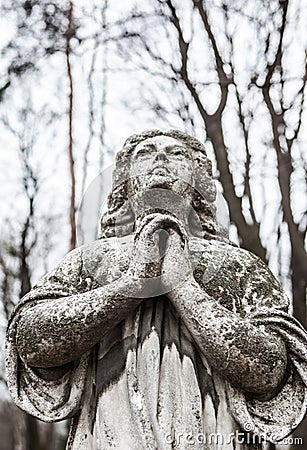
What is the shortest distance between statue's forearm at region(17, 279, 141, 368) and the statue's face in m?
0.59

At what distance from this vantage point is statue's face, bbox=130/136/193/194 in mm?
3484

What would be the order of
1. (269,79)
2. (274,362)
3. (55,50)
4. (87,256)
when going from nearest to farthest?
(274,362)
(87,256)
(269,79)
(55,50)

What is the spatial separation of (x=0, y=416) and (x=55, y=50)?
695 inches

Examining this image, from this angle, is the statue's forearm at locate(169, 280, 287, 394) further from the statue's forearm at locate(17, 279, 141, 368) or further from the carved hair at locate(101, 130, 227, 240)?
the carved hair at locate(101, 130, 227, 240)

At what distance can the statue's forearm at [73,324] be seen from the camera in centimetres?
305

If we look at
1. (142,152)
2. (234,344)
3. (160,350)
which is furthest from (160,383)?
(142,152)

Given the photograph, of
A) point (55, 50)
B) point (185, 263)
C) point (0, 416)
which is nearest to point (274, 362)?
point (185, 263)

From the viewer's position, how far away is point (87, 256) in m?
3.48

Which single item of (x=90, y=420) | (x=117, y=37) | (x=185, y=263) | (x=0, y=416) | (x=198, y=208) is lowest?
(x=90, y=420)

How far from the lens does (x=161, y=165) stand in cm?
355

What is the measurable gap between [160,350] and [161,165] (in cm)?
87

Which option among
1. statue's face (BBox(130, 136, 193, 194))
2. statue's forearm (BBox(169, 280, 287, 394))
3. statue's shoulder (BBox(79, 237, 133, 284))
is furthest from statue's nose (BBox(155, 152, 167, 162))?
statue's forearm (BBox(169, 280, 287, 394))

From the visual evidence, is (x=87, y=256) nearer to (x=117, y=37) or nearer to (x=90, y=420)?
(x=90, y=420)

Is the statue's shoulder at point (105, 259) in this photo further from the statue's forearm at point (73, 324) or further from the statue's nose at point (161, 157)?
the statue's nose at point (161, 157)
